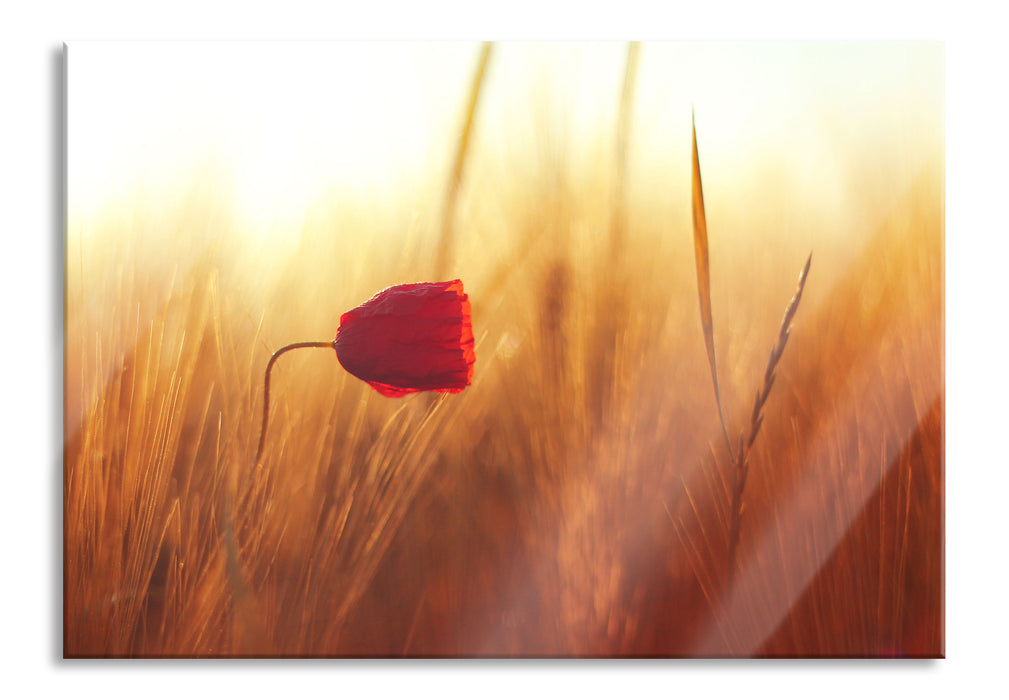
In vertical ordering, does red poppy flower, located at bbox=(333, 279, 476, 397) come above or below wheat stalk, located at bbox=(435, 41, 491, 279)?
below

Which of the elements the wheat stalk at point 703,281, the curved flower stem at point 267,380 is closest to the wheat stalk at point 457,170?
the curved flower stem at point 267,380

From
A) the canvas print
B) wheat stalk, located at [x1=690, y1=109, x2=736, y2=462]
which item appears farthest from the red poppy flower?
wheat stalk, located at [x1=690, y1=109, x2=736, y2=462]

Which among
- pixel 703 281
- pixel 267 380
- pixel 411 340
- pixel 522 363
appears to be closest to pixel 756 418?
pixel 703 281

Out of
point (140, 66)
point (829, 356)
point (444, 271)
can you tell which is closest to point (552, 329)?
point (444, 271)

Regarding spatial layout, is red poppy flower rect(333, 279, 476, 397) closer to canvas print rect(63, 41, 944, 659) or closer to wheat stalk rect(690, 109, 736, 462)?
canvas print rect(63, 41, 944, 659)

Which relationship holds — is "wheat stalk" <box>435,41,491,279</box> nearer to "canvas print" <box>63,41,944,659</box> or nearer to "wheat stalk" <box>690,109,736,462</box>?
"canvas print" <box>63,41,944,659</box>

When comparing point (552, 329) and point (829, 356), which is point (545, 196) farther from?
point (829, 356)
